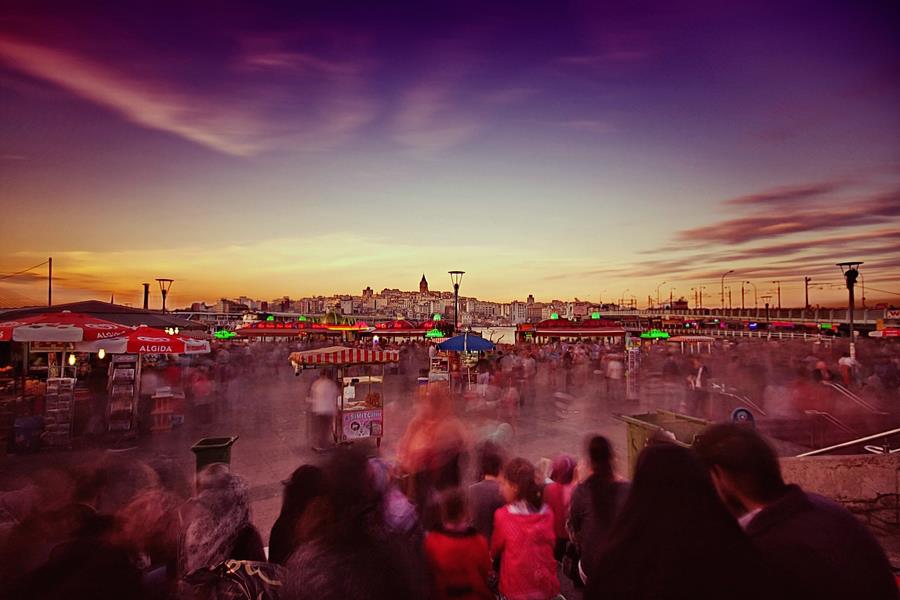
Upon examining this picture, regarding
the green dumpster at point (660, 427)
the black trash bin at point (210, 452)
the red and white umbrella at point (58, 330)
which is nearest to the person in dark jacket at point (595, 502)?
the green dumpster at point (660, 427)

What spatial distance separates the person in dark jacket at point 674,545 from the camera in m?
1.69

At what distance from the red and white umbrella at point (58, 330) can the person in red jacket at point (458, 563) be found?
364 inches

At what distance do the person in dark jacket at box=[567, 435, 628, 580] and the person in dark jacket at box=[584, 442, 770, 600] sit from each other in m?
1.43

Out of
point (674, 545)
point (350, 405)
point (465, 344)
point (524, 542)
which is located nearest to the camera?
point (674, 545)

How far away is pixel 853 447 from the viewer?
9.49 m

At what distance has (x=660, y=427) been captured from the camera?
5312 mm

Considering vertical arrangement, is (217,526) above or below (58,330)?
below

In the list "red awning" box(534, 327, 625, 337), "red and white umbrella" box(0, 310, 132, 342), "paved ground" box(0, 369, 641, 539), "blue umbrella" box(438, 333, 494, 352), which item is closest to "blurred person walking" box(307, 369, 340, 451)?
"paved ground" box(0, 369, 641, 539)

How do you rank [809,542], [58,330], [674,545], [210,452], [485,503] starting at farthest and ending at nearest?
[58,330]
[210,452]
[485,503]
[809,542]
[674,545]

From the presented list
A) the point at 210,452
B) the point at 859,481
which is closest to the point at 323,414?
the point at 210,452

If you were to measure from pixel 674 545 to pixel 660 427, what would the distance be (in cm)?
389

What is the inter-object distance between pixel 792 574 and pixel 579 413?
11748 mm

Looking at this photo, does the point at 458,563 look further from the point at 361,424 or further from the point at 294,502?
the point at 361,424

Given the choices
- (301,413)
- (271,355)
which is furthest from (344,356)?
(271,355)
